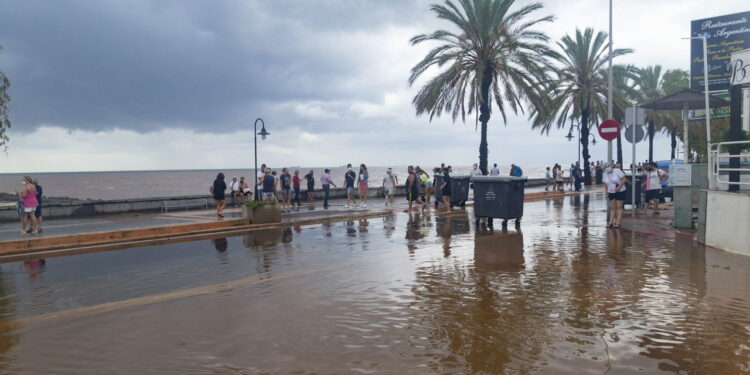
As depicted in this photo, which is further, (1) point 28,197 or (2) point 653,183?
(2) point 653,183

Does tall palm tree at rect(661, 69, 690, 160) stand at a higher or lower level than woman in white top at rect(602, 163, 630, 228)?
higher

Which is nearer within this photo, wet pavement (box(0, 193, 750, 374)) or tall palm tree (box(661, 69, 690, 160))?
wet pavement (box(0, 193, 750, 374))

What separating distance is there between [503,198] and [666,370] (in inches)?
416

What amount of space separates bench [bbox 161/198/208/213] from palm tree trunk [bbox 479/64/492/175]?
1437 cm

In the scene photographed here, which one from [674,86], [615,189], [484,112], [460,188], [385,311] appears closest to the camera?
[385,311]

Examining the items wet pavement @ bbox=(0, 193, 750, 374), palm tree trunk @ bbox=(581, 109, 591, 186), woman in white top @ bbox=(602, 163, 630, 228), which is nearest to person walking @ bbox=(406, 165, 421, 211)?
woman in white top @ bbox=(602, 163, 630, 228)

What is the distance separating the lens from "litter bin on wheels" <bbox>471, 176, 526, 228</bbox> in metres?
14.4

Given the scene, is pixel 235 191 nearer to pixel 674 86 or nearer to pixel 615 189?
pixel 615 189

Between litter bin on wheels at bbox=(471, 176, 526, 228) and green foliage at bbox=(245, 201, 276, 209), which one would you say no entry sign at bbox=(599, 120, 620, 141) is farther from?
green foliage at bbox=(245, 201, 276, 209)

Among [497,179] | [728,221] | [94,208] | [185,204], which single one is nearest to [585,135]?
[497,179]

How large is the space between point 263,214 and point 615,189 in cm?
975

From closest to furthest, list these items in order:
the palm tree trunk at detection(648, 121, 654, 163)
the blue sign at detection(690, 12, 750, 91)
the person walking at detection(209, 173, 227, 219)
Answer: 1. the person walking at detection(209, 173, 227, 219)
2. the blue sign at detection(690, 12, 750, 91)
3. the palm tree trunk at detection(648, 121, 654, 163)

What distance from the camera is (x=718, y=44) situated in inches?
1296

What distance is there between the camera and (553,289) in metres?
6.66
